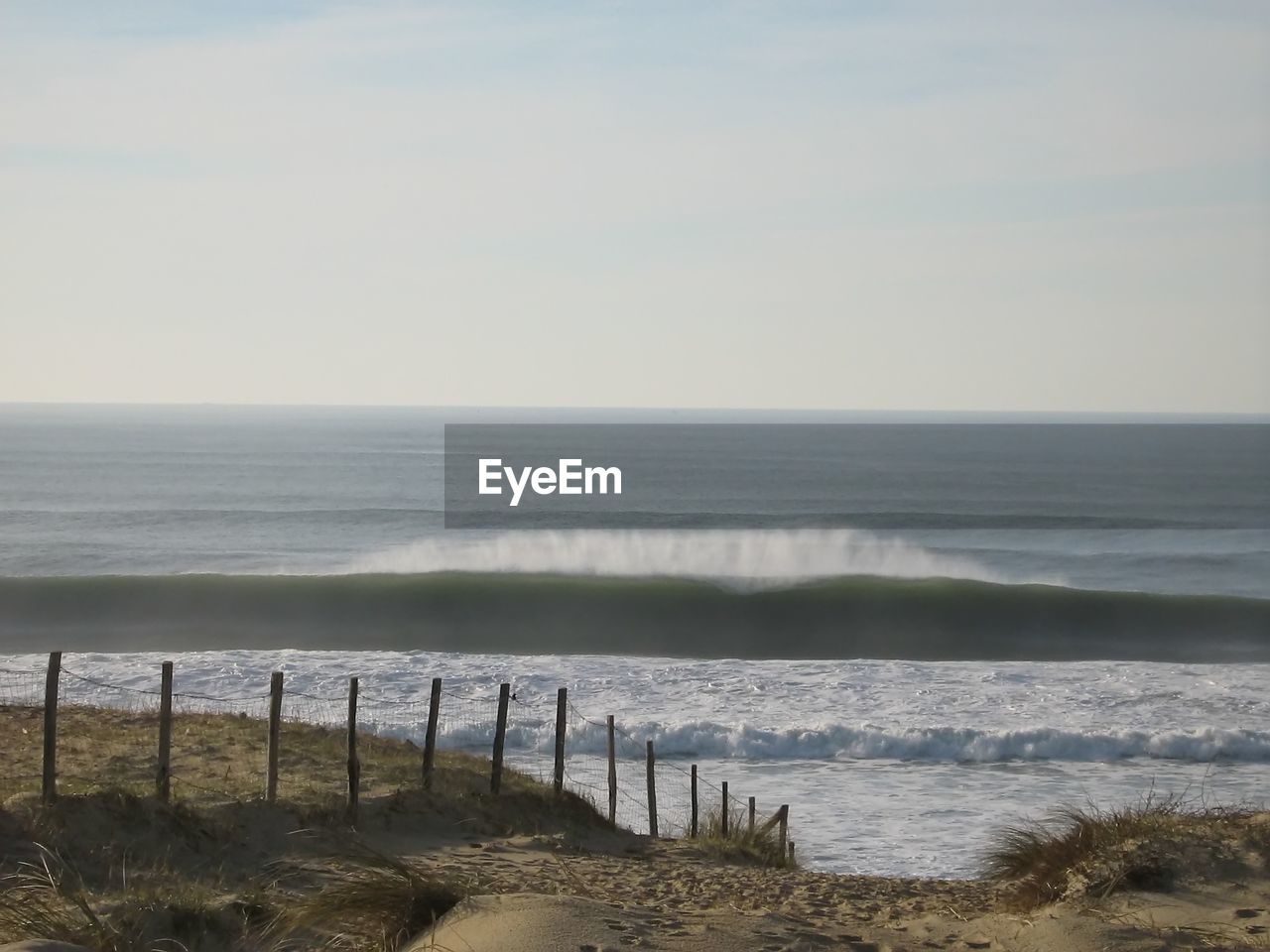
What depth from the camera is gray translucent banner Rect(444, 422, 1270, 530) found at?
241 ft

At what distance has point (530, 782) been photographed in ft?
44.4

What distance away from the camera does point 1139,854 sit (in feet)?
25.5

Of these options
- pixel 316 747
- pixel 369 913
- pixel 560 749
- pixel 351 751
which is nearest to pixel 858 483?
pixel 316 747

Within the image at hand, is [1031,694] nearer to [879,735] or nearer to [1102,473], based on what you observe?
[879,735]

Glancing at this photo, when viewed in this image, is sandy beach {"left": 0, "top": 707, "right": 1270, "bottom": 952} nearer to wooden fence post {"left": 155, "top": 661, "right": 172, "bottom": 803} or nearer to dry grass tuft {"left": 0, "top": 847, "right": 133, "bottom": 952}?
dry grass tuft {"left": 0, "top": 847, "right": 133, "bottom": 952}

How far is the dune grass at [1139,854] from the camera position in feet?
24.9

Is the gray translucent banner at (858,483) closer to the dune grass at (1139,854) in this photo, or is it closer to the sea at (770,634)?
the sea at (770,634)

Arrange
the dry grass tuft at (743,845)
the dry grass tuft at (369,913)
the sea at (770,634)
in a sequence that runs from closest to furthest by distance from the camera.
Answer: the dry grass tuft at (369,913) < the dry grass tuft at (743,845) < the sea at (770,634)

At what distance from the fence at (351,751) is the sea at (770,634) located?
18 centimetres

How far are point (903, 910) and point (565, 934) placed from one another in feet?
10.8

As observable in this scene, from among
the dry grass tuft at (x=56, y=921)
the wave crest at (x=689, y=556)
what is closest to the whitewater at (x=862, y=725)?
the dry grass tuft at (x=56, y=921)

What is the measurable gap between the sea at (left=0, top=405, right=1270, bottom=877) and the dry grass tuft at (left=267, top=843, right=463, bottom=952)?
7.22 m

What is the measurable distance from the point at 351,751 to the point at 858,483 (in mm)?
89123

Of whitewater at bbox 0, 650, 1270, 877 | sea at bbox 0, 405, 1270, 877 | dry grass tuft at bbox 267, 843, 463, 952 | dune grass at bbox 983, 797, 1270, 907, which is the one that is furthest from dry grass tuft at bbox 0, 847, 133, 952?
whitewater at bbox 0, 650, 1270, 877
